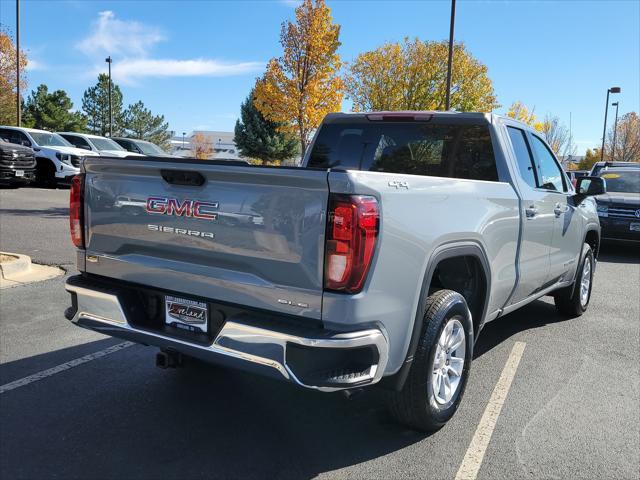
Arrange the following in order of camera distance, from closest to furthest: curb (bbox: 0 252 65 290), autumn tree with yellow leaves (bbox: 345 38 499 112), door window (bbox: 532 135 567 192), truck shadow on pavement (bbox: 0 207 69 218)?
door window (bbox: 532 135 567 192), curb (bbox: 0 252 65 290), truck shadow on pavement (bbox: 0 207 69 218), autumn tree with yellow leaves (bbox: 345 38 499 112)

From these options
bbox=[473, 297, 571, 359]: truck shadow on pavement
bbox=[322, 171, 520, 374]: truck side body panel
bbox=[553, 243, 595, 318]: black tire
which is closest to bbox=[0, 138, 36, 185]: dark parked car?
bbox=[473, 297, 571, 359]: truck shadow on pavement

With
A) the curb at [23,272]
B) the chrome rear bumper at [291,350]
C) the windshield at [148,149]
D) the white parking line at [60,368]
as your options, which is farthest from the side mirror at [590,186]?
the windshield at [148,149]

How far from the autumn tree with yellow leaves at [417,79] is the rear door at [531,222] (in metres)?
25.2

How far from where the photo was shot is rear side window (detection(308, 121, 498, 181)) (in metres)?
4.28

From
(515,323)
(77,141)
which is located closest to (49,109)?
(77,141)

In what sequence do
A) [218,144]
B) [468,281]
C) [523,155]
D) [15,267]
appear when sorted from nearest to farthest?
[468,281] → [523,155] → [15,267] → [218,144]

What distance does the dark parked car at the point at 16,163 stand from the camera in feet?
52.3

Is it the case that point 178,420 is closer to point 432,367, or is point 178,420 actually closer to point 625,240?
point 432,367

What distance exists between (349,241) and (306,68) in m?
20.9

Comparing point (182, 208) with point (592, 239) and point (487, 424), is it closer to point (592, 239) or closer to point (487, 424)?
point (487, 424)

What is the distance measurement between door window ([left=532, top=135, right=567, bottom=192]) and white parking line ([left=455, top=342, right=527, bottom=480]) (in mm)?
1561

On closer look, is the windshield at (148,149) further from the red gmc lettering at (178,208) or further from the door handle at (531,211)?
the red gmc lettering at (178,208)

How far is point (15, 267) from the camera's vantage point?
→ 6785 millimetres

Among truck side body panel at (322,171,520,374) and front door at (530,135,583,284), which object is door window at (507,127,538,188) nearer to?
front door at (530,135,583,284)
